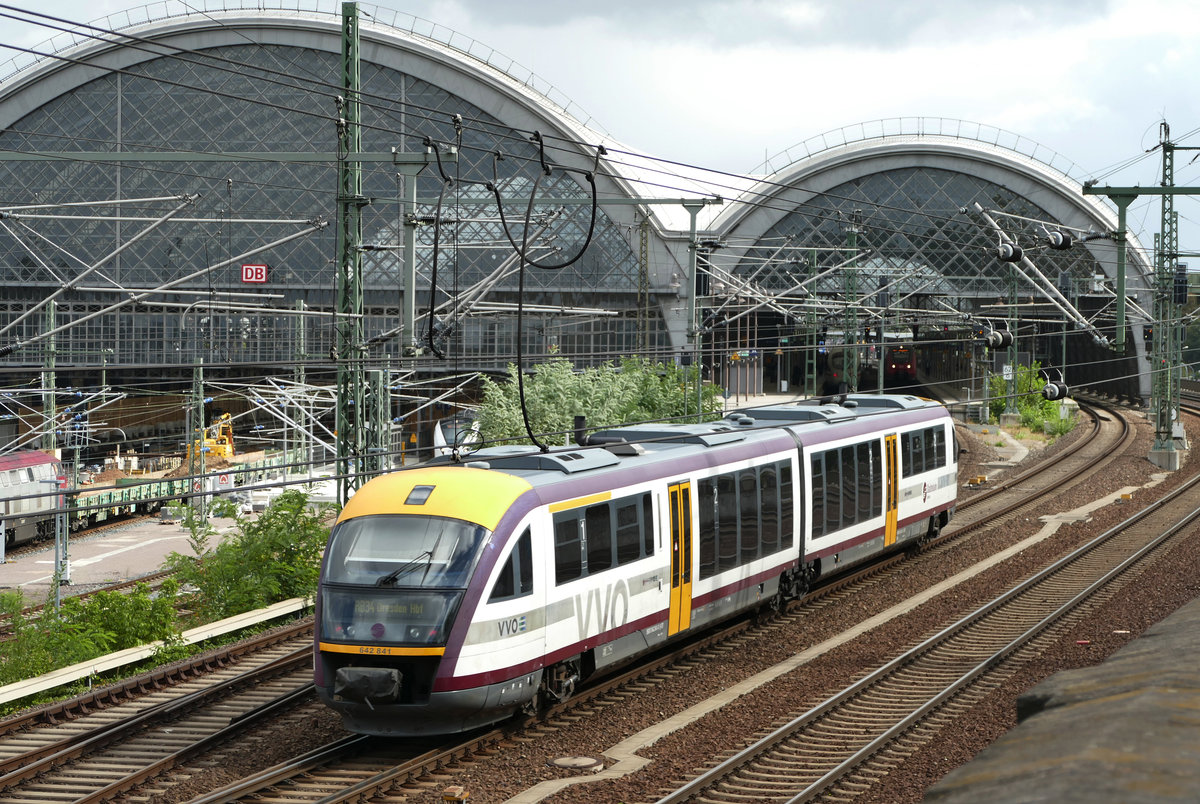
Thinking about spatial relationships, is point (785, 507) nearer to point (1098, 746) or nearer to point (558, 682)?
point (558, 682)

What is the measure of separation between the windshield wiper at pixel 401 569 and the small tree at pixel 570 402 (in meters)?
18.9

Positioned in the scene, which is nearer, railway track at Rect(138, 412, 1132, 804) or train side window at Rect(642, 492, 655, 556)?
railway track at Rect(138, 412, 1132, 804)

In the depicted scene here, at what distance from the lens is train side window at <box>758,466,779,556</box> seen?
17.5m

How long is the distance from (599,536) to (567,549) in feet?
2.12

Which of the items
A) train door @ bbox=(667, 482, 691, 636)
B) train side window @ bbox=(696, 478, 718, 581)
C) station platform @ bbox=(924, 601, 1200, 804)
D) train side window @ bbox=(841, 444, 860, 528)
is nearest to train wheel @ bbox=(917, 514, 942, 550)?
train side window @ bbox=(841, 444, 860, 528)

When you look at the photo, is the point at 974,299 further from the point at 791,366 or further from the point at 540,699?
the point at 540,699

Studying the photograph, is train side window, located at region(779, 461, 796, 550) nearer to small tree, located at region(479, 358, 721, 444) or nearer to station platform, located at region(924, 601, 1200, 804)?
station platform, located at region(924, 601, 1200, 804)

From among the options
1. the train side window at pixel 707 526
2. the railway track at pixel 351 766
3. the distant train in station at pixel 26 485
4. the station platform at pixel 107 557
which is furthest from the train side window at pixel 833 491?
the distant train in station at pixel 26 485

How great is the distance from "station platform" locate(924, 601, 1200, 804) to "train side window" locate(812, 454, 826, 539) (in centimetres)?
1313

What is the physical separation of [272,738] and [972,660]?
8597 millimetres

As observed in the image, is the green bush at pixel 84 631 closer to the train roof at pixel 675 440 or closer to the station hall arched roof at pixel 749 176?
the train roof at pixel 675 440

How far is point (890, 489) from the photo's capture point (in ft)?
73.2

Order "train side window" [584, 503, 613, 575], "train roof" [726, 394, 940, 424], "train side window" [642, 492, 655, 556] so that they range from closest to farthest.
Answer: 1. "train side window" [584, 503, 613, 575]
2. "train side window" [642, 492, 655, 556]
3. "train roof" [726, 394, 940, 424]

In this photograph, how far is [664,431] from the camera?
17.6 m
